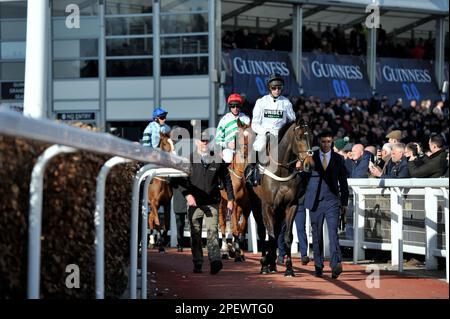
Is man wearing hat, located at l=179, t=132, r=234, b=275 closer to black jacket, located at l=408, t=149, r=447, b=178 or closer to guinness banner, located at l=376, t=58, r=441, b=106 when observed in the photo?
black jacket, located at l=408, t=149, r=447, b=178

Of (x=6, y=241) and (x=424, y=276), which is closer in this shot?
(x=6, y=241)

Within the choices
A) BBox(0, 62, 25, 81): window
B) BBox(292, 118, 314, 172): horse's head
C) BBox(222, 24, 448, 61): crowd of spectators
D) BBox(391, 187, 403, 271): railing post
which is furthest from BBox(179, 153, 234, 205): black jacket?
BBox(0, 62, 25, 81): window

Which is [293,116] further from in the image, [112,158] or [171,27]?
[171,27]

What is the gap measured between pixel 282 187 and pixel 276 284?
1.46 metres

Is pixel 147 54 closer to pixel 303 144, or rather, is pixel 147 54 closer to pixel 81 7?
pixel 81 7

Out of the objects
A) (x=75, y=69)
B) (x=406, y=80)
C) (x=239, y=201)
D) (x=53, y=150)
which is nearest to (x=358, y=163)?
(x=239, y=201)

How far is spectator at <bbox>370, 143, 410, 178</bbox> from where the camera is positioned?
12.4m

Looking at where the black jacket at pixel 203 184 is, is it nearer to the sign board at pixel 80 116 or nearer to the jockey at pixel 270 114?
the jockey at pixel 270 114

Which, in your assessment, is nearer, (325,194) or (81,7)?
(325,194)

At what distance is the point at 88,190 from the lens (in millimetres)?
5238

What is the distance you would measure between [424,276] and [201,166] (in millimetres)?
2671

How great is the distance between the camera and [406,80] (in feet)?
105

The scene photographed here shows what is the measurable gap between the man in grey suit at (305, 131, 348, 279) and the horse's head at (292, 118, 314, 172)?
37 centimetres
